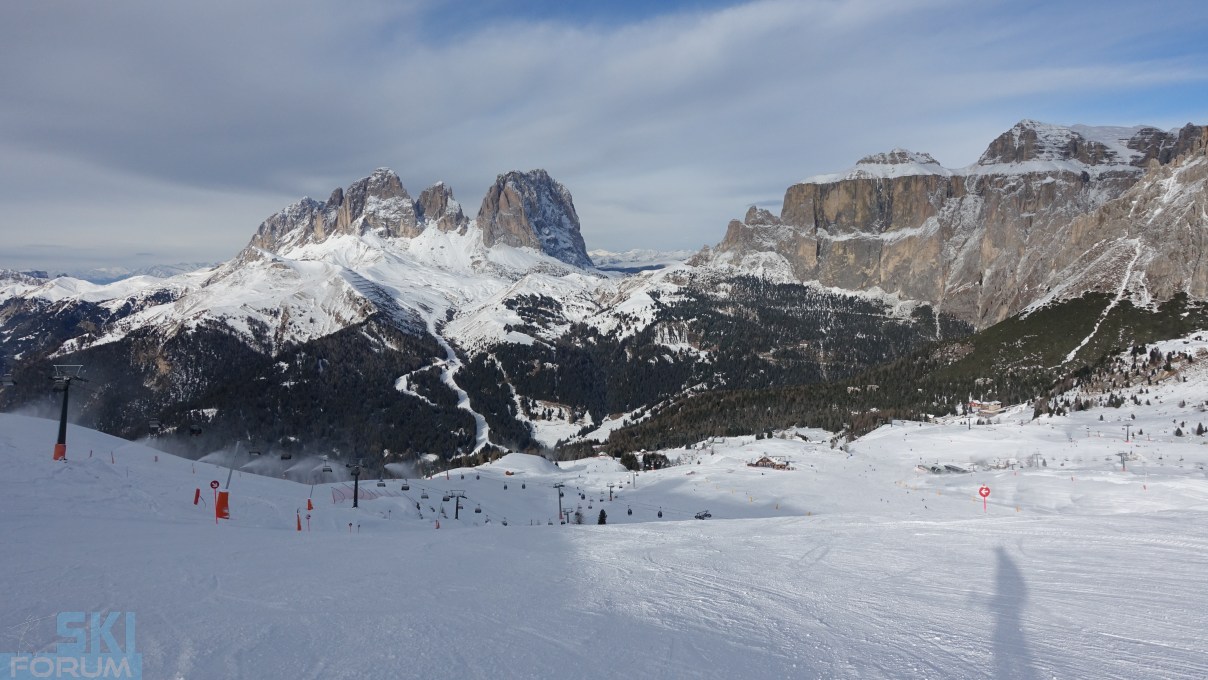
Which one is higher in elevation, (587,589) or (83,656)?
(83,656)

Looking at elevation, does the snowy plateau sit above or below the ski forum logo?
below

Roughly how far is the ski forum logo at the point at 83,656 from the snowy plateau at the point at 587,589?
0.75 ft

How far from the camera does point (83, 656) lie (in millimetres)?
8289

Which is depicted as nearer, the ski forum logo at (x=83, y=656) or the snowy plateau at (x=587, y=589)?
Result: the ski forum logo at (x=83, y=656)

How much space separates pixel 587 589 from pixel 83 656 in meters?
8.19

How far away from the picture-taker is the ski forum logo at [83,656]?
25.6 feet

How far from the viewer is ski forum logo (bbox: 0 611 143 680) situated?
308 inches

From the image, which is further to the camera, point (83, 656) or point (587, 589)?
point (587, 589)

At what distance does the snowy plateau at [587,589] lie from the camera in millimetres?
8922

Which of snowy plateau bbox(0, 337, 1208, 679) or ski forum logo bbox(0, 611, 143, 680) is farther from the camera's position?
snowy plateau bbox(0, 337, 1208, 679)

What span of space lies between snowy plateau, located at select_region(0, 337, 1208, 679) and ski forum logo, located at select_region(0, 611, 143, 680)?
0.23m

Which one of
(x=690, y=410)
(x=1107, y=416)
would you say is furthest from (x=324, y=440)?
(x=1107, y=416)

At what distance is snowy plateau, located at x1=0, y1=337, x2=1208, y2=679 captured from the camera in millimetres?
8922

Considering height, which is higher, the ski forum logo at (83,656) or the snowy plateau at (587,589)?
the ski forum logo at (83,656)
